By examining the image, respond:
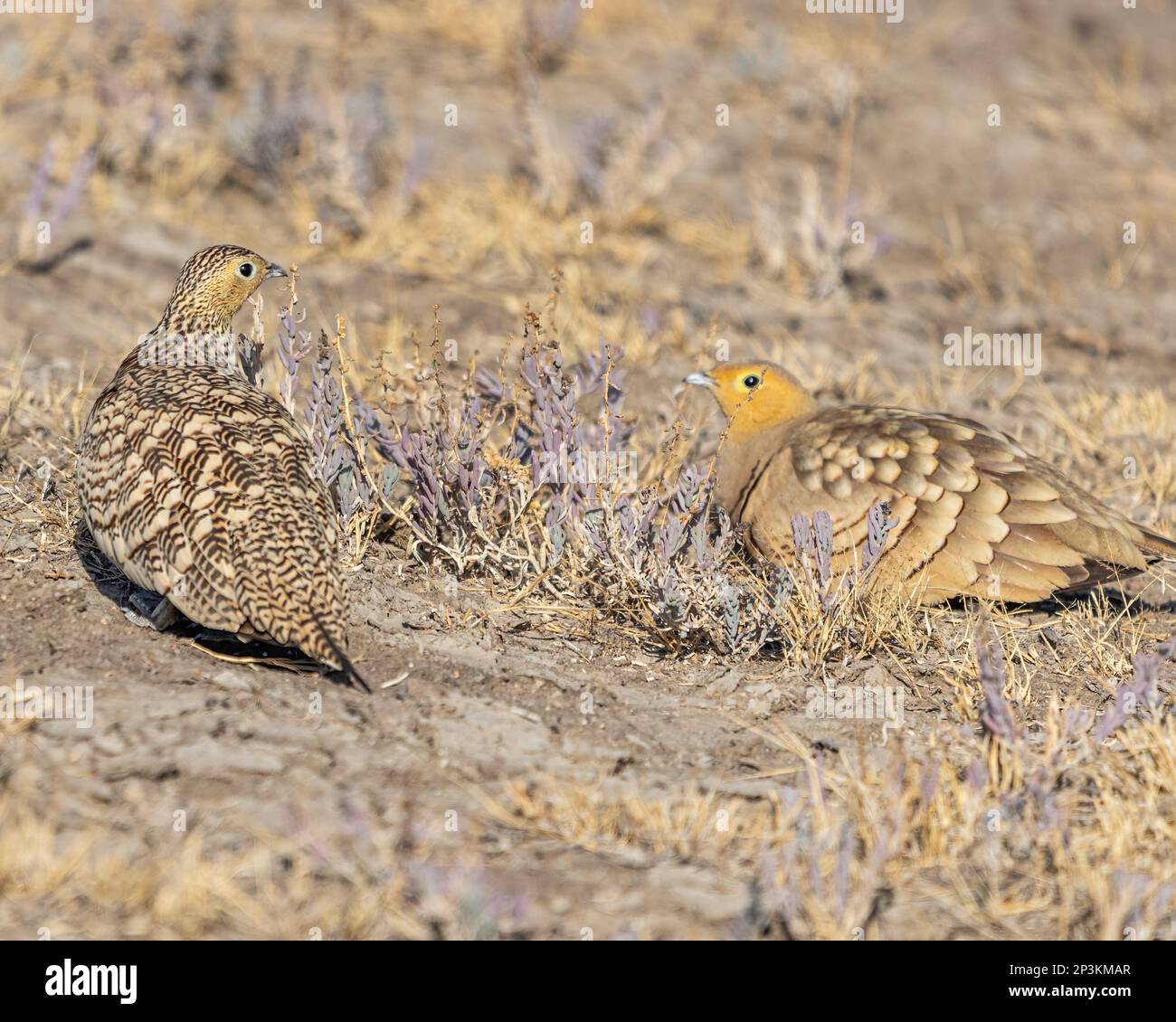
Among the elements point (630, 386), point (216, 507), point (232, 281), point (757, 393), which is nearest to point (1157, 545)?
point (757, 393)

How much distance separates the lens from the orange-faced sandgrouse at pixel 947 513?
4.64 metres

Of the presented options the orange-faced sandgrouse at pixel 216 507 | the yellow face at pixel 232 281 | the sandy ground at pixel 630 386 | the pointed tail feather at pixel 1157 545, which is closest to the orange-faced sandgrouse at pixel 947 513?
the pointed tail feather at pixel 1157 545

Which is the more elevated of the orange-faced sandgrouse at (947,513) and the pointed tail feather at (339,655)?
the orange-faced sandgrouse at (947,513)

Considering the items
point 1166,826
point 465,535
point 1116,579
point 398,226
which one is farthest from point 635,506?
point 398,226

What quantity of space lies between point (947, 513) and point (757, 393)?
3.24 feet

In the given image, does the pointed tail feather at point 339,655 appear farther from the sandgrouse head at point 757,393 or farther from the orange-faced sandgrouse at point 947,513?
the sandgrouse head at point 757,393

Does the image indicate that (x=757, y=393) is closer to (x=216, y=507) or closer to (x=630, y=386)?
(x=630, y=386)

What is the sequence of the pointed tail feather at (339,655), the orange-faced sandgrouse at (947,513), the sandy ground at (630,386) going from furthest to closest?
the orange-faced sandgrouse at (947,513) → the pointed tail feather at (339,655) → the sandy ground at (630,386)

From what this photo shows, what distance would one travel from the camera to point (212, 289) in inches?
191

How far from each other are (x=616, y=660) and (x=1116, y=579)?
1723mm

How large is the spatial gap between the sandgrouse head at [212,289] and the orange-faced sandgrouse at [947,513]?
1.80m

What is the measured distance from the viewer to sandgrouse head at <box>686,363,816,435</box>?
210 inches

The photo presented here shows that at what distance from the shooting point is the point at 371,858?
324cm

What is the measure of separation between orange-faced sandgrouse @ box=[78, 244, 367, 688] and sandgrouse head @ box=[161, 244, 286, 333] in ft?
1.23
